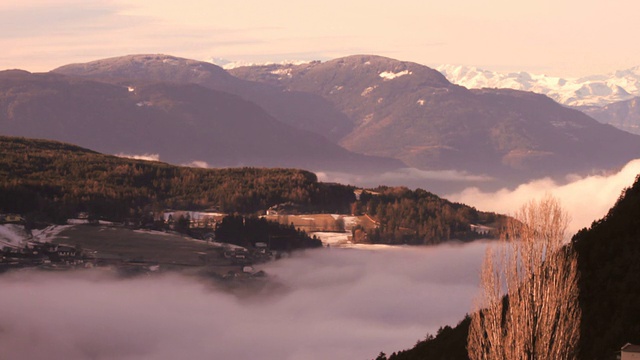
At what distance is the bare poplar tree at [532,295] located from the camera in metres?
119

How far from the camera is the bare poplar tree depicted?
119375 millimetres

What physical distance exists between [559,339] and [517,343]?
3.46 m

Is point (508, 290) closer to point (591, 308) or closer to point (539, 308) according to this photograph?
point (539, 308)

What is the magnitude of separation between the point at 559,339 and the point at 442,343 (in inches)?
2826

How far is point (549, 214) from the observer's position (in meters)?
126

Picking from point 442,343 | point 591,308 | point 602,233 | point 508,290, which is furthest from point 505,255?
point 442,343

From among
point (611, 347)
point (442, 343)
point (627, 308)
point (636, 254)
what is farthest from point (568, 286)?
point (442, 343)

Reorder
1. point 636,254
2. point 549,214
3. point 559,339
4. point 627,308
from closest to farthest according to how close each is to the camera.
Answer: point 559,339, point 549,214, point 627,308, point 636,254

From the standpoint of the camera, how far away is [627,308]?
Result: 465 ft

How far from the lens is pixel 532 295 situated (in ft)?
401

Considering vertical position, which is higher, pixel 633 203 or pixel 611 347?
pixel 633 203

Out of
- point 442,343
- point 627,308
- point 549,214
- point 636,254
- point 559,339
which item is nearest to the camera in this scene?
point 559,339

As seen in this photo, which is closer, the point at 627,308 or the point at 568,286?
the point at 568,286

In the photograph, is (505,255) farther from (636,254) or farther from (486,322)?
(636,254)
